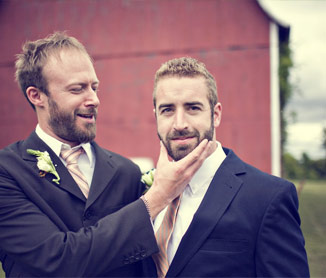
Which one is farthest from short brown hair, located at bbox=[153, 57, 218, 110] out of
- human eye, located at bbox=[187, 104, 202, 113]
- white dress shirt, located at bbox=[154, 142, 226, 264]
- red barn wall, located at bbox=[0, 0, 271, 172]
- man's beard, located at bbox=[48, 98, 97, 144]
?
red barn wall, located at bbox=[0, 0, 271, 172]

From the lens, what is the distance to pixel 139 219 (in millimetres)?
2207

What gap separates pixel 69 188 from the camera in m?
2.41

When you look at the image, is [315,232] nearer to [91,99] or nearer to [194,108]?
[194,108]

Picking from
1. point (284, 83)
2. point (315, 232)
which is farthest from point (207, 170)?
point (315, 232)

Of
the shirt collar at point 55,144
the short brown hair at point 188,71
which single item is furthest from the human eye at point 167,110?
the shirt collar at point 55,144

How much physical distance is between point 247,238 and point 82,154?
1332 millimetres

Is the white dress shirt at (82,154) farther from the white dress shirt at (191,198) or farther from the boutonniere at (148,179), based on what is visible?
the white dress shirt at (191,198)

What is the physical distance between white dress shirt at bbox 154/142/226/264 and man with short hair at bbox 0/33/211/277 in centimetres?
19

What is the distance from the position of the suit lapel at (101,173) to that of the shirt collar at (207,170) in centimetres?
59

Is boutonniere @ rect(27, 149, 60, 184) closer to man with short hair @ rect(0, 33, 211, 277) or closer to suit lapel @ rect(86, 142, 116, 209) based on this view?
man with short hair @ rect(0, 33, 211, 277)

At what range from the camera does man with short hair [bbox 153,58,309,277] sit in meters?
2.12

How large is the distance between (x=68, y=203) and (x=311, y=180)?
25036 mm

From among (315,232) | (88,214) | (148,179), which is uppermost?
(148,179)

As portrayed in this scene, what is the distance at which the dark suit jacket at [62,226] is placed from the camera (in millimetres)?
2096
